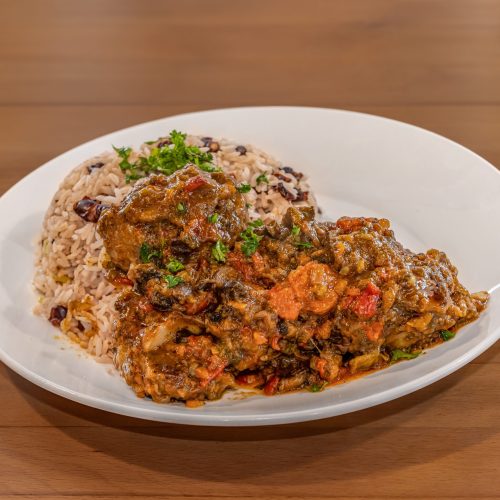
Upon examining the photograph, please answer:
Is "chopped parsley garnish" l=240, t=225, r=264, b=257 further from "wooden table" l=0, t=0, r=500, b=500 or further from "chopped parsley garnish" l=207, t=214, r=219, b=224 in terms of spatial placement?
"wooden table" l=0, t=0, r=500, b=500

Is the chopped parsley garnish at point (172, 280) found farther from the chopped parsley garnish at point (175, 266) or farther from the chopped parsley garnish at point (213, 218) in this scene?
the chopped parsley garnish at point (213, 218)

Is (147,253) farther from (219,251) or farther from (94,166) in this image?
(94,166)

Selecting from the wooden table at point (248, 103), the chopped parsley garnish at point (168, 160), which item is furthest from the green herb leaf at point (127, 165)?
the wooden table at point (248, 103)

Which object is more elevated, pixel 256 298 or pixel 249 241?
pixel 249 241

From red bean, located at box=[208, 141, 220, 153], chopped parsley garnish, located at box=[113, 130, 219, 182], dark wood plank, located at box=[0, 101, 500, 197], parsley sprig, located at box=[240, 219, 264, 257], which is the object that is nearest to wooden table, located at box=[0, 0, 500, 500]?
dark wood plank, located at box=[0, 101, 500, 197]

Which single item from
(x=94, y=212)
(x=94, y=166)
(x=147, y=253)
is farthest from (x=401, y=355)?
(x=94, y=166)

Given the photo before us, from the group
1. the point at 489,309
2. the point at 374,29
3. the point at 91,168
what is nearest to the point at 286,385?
the point at 489,309
